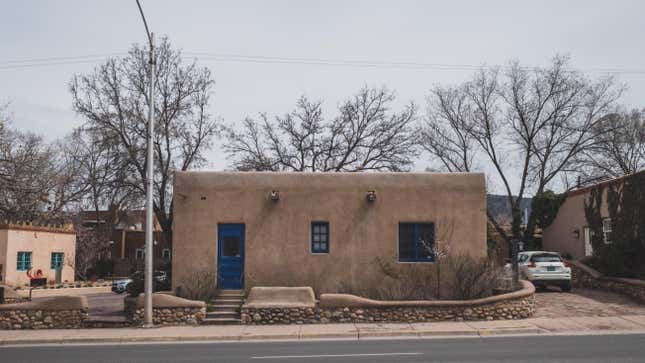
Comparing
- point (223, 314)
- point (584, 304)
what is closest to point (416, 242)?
point (584, 304)

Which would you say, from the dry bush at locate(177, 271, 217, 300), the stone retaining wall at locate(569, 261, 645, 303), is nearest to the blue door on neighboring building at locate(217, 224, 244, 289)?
the dry bush at locate(177, 271, 217, 300)

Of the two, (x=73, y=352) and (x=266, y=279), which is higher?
(x=266, y=279)

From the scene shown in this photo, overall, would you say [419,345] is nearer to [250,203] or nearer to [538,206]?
[250,203]

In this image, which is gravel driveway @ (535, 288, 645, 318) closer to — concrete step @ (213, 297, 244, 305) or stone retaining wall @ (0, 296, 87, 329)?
concrete step @ (213, 297, 244, 305)

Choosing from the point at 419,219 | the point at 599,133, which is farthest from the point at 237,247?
the point at 599,133

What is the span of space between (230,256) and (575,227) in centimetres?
1680

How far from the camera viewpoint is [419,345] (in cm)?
1426

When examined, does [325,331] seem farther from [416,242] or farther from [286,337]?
[416,242]

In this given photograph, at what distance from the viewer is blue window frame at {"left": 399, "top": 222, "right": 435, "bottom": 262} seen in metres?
20.7

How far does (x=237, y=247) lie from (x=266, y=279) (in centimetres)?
146

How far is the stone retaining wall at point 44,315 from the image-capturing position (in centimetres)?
1816

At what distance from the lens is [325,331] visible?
54.3ft

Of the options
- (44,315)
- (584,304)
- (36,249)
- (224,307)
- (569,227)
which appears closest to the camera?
(44,315)

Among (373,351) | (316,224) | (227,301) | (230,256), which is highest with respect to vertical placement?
(316,224)
